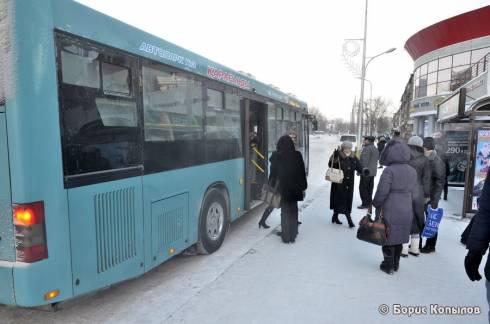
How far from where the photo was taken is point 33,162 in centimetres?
258

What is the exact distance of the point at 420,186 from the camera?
16.0ft

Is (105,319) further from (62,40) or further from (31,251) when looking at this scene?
(62,40)

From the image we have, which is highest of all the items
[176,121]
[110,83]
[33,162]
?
[110,83]

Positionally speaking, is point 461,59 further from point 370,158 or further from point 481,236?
point 481,236

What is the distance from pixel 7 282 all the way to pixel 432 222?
5.28m

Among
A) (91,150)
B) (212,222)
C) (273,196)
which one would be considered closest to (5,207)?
(91,150)

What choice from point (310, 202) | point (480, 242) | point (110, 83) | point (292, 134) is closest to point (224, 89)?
point (292, 134)

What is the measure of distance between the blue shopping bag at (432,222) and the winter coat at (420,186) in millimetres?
199

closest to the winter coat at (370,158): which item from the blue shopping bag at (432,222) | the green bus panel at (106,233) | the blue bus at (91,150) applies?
the blue shopping bag at (432,222)

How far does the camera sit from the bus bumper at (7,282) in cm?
264

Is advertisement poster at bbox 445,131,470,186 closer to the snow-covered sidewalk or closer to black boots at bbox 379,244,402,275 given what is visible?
the snow-covered sidewalk

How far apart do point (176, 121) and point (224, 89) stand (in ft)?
5.13

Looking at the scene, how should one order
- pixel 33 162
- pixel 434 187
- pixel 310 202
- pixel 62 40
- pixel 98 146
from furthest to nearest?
pixel 310 202 → pixel 434 187 → pixel 98 146 → pixel 62 40 → pixel 33 162

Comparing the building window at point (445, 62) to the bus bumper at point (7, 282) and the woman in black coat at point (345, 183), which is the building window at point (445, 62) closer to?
the woman in black coat at point (345, 183)
